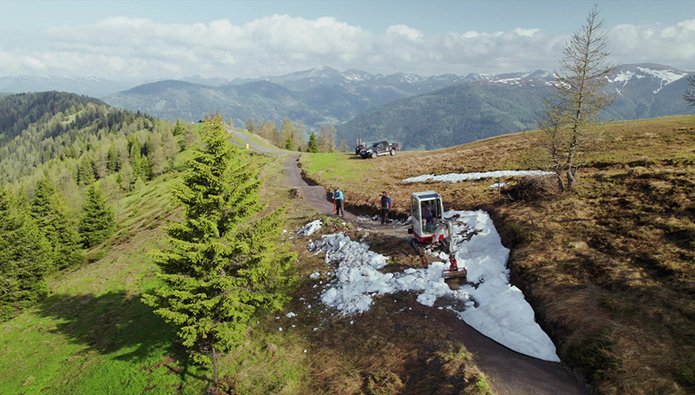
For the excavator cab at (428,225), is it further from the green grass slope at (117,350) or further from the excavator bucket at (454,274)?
the green grass slope at (117,350)

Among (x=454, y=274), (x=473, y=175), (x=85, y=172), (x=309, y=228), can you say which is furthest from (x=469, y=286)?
(x=85, y=172)

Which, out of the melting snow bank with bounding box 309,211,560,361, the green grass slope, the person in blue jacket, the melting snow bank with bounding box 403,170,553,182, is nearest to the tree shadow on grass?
the green grass slope

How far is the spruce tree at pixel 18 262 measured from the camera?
33.5 meters

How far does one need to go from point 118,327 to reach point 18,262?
61.7ft

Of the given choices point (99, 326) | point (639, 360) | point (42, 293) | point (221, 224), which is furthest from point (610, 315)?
point (42, 293)

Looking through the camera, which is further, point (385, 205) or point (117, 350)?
point (385, 205)

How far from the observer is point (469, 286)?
19.0m

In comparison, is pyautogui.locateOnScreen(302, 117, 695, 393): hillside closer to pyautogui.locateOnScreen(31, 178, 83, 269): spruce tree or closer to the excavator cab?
the excavator cab

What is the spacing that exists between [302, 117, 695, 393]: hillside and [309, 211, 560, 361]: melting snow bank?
0.62m

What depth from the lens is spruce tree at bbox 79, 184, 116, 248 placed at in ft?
192

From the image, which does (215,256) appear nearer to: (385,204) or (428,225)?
(428,225)

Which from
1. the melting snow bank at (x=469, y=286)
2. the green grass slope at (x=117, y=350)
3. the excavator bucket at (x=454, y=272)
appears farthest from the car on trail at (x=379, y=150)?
the excavator bucket at (x=454, y=272)

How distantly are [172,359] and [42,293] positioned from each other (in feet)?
80.1

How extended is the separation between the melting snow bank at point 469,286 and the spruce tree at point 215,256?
14.7ft
